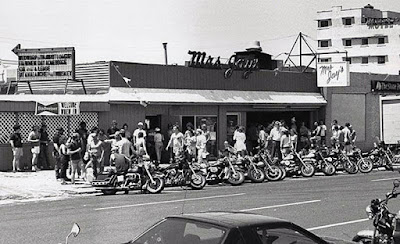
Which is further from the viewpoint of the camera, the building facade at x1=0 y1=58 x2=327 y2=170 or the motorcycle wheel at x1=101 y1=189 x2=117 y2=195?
the building facade at x1=0 y1=58 x2=327 y2=170

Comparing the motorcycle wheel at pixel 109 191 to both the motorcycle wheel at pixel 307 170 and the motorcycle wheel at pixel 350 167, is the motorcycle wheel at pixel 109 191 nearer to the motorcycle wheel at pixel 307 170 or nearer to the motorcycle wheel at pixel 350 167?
the motorcycle wheel at pixel 307 170

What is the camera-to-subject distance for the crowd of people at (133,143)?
21.0m

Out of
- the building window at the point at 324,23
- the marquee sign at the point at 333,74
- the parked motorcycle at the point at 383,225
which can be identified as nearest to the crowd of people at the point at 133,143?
the marquee sign at the point at 333,74

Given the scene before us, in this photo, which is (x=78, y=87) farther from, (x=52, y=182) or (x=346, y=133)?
→ (x=346, y=133)

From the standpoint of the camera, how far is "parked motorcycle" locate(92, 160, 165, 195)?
18.9m

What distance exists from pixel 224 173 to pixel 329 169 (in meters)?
5.48

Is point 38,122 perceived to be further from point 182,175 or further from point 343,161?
point 343,161

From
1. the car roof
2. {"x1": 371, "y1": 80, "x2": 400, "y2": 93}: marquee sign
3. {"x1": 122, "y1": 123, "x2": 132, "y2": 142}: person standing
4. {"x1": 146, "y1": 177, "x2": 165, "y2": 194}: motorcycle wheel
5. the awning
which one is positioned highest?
{"x1": 371, "y1": 80, "x2": 400, "y2": 93}: marquee sign

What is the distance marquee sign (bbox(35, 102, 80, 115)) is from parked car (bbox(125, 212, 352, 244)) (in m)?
19.8

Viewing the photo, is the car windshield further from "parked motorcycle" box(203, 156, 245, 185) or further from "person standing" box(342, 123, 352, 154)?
"person standing" box(342, 123, 352, 154)

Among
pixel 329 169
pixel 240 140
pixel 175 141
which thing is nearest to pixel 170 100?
pixel 175 141

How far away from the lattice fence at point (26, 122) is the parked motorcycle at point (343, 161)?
11.6 metres

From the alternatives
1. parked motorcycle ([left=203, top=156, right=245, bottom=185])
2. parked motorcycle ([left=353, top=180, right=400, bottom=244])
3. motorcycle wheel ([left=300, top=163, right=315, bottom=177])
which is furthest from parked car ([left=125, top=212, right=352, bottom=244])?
motorcycle wheel ([left=300, top=163, right=315, bottom=177])

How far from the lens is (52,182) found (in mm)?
21469
